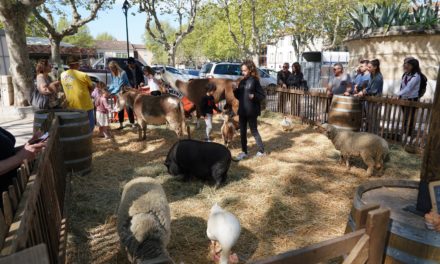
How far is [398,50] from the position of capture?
876 centimetres

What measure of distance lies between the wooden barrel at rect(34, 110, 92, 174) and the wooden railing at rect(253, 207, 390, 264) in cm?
470

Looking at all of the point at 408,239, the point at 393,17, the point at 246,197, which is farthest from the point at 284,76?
the point at 408,239

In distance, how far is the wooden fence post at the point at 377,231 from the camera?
1839 mm

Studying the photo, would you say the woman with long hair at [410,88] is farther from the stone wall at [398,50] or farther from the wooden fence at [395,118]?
the stone wall at [398,50]

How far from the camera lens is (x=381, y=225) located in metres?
1.86

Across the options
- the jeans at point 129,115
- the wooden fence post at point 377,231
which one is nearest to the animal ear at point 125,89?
the jeans at point 129,115

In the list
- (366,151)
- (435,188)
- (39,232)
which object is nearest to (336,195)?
(366,151)

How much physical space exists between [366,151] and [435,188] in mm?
3557

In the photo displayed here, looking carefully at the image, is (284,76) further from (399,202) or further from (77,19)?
(77,19)

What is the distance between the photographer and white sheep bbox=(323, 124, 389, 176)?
209 inches

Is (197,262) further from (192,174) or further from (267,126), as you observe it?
(267,126)

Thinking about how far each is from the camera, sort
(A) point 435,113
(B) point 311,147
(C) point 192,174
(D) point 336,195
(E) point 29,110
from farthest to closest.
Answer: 1. (E) point 29,110
2. (B) point 311,147
3. (C) point 192,174
4. (D) point 336,195
5. (A) point 435,113

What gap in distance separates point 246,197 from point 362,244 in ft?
9.77

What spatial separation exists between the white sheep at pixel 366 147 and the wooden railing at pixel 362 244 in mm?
3739
